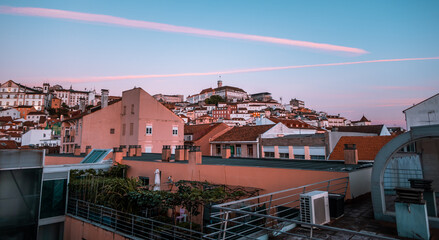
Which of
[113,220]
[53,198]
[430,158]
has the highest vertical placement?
[430,158]

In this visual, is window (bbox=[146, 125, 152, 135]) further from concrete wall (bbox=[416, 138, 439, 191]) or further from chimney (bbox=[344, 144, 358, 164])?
concrete wall (bbox=[416, 138, 439, 191])

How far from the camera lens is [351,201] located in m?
8.77

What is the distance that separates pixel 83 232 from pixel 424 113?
1123 inches

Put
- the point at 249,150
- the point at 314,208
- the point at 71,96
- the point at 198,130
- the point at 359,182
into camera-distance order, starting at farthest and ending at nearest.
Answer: the point at 71,96 < the point at 198,130 < the point at 249,150 < the point at 359,182 < the point at 314,208

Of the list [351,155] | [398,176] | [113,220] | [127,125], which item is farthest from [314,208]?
[127,125]

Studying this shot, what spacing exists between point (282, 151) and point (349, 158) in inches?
620

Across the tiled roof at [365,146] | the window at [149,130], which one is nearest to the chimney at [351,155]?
the tiled roof at [365,146]

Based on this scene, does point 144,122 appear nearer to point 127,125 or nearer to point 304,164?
point 127,125

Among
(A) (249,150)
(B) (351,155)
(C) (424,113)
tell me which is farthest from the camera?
(A) (249,150)

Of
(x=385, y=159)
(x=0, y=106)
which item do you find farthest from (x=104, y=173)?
(x=0, y=106)

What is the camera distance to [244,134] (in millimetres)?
33656

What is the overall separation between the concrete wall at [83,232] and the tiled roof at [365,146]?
1969cm

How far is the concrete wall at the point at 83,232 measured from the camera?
10909mm

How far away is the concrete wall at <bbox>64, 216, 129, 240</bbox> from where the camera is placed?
10909 millimetres
